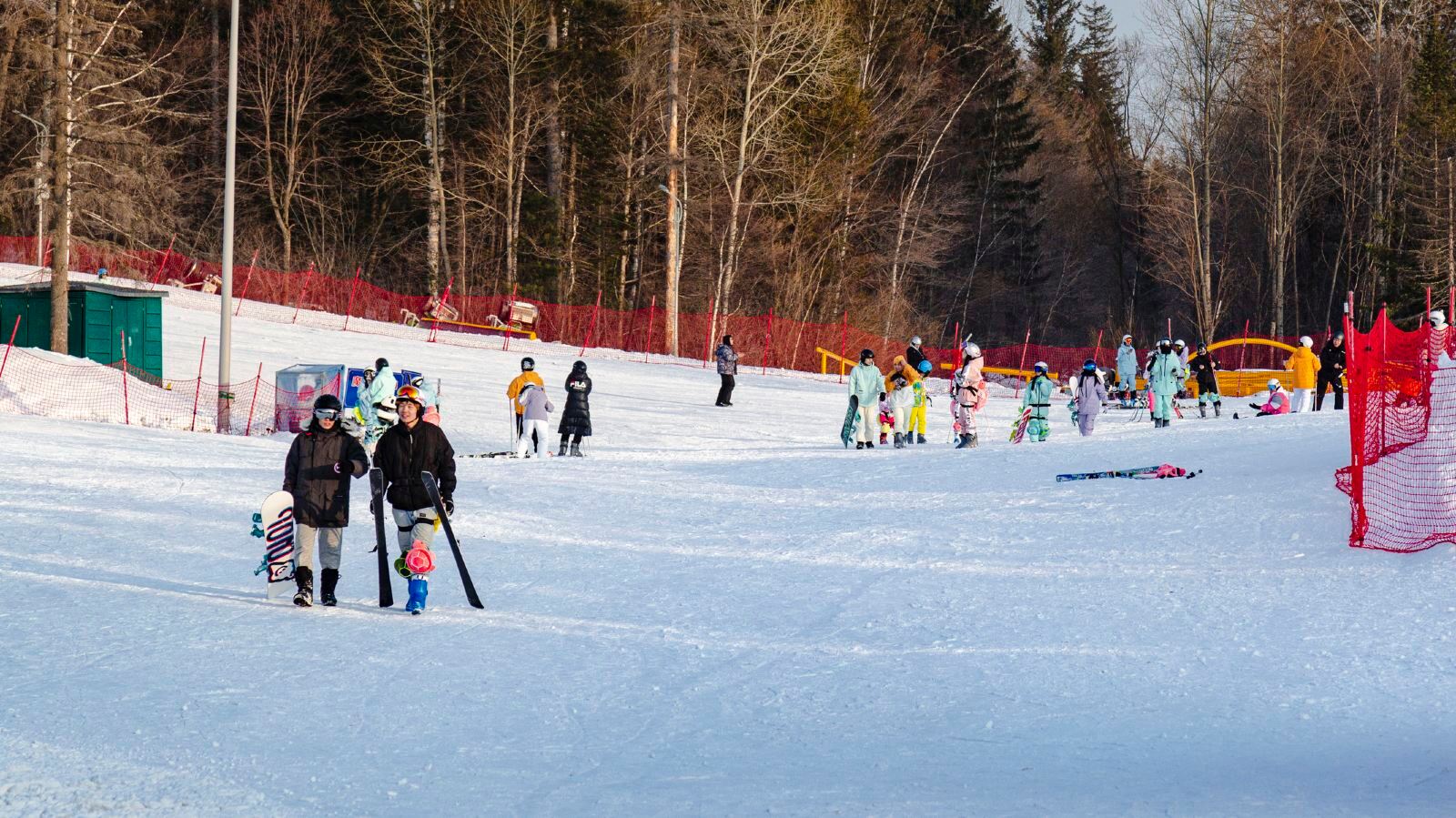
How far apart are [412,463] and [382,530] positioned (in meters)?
0.51

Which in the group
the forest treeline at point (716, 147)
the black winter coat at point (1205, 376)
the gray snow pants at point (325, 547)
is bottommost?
the gray snow pants at point (325, 547)

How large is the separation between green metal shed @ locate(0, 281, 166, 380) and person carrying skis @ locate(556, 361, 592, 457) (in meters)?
13.1

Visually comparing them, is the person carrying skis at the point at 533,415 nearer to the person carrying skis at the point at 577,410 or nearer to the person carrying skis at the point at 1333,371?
the person carrying skis at the point at 577,410

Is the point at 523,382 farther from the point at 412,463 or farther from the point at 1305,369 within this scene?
the point at 1305,369

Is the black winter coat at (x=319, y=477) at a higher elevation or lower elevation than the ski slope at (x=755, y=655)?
higher

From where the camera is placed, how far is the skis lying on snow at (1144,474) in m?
15.6

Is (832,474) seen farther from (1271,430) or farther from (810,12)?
(810,12)

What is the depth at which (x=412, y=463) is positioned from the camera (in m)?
9.48

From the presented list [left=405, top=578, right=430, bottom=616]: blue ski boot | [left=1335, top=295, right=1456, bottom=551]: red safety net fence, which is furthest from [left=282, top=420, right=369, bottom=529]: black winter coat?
[left=1335, top=295, right=1456, bottom=551]: red safety net fence

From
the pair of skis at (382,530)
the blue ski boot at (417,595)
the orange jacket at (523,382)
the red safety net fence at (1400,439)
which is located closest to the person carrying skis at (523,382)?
the orange jacket at (523,382)

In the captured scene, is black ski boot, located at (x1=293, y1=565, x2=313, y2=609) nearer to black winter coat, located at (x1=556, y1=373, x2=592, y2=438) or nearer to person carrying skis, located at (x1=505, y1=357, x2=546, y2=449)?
person carrying skis, located at (x1=505, y1=357, x2=546, y2=449)

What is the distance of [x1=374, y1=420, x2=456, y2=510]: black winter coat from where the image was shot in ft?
31.1

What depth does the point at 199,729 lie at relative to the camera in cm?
663

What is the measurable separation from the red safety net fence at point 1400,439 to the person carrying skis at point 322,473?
323 inches
